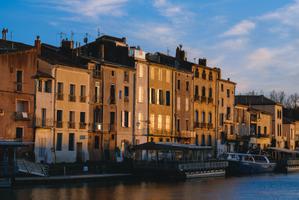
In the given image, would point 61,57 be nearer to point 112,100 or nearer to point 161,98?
point 112,100

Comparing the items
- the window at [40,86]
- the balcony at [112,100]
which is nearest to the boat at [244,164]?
the balcony at [112,100]

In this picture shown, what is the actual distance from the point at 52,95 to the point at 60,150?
560 centimetres

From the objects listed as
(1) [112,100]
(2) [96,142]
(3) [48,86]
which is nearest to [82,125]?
(2) [96,142]

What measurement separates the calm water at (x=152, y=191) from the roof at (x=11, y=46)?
15.5 metres

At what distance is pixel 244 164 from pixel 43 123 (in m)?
28.3

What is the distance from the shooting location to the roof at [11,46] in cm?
5799

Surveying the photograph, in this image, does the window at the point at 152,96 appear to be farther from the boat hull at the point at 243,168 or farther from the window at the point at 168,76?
the boat hull at the point at 243,168

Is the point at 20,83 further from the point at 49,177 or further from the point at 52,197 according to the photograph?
the point at 52,197

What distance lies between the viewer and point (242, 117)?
3969 inches

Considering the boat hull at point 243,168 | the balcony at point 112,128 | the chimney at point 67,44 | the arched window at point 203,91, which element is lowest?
the boat hull at point 243,168

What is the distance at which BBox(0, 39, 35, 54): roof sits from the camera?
58.0 m

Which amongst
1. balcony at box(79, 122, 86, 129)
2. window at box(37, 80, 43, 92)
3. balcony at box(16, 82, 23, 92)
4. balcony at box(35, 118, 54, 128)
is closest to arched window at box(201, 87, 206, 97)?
balcony at box(79, 122, 86, 129)

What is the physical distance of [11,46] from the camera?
61969 mm

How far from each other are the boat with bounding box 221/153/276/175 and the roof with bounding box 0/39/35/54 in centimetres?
2821
